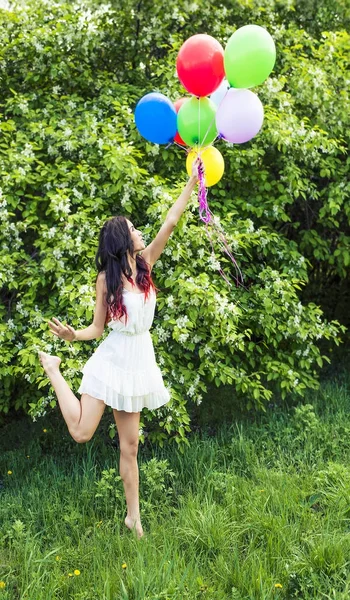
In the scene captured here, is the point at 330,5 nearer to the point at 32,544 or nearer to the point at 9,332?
the point at 9,332

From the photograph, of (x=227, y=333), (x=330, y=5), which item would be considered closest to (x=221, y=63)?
(x=227, y=333)

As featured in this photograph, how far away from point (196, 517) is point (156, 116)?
2.07 metres

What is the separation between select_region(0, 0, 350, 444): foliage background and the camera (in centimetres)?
420

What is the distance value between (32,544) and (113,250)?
1.53m

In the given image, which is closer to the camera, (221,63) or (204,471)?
(221,63)

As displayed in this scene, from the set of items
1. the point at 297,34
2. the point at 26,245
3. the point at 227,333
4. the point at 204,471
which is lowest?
the point at 204,471

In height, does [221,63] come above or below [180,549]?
above

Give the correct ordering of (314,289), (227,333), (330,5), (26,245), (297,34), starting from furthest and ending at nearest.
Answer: (314,289)
(330,5)
(297,34)
(26,245)
(227,333)

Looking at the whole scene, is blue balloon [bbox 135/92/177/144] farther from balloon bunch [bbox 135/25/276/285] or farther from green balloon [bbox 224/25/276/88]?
green balloon [bbox 224/25/276/88]

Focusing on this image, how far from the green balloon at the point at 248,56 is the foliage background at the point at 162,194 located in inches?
44.0

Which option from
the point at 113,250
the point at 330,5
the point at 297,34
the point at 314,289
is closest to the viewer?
the point at 113,250

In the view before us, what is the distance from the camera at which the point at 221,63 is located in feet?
10.8

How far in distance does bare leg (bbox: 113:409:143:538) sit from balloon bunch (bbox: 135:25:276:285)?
1.14 m

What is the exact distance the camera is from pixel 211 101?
11.4 feet
